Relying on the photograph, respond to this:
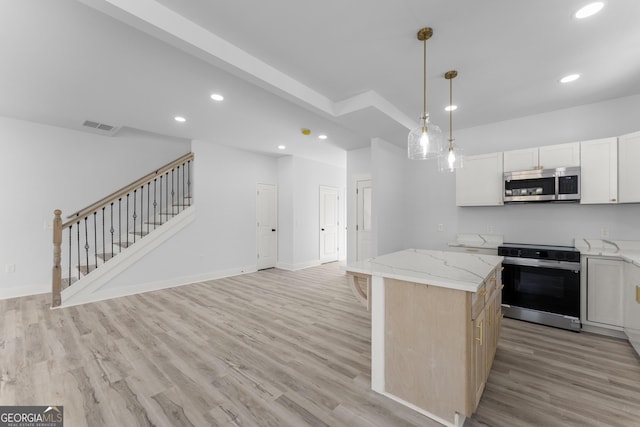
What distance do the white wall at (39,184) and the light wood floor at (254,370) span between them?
3.29 ft

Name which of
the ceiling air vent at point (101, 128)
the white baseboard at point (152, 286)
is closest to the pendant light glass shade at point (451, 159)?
the white baseboard at point (152, 286)

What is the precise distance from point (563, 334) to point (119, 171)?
7532 millimetres

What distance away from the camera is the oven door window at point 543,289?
298 cm

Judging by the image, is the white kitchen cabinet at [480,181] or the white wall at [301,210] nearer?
the white kitchen cabinet at [480,181]

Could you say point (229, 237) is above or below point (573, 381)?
above

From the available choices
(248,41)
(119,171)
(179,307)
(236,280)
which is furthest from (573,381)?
(119,171)

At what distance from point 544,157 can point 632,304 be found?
73.8 inches

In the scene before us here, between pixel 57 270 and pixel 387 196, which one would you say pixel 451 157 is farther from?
pixel 57 270

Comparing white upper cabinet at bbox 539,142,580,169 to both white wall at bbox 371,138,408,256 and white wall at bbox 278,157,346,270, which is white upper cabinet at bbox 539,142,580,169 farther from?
white wall at bbox 278,157,346,270

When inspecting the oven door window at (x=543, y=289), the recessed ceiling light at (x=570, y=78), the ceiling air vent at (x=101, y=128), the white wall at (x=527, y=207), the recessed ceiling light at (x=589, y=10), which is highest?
the ceiling air vent at (x=101, y=128)

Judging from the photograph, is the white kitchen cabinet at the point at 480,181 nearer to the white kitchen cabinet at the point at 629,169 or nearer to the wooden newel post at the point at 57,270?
the white kitchen cabinet at the point at 629,169

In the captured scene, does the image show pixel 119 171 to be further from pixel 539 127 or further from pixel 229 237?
pixel 539 127

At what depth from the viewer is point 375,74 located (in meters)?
2.85

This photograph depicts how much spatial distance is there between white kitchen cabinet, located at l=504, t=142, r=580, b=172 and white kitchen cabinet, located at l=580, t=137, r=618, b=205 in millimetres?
80
